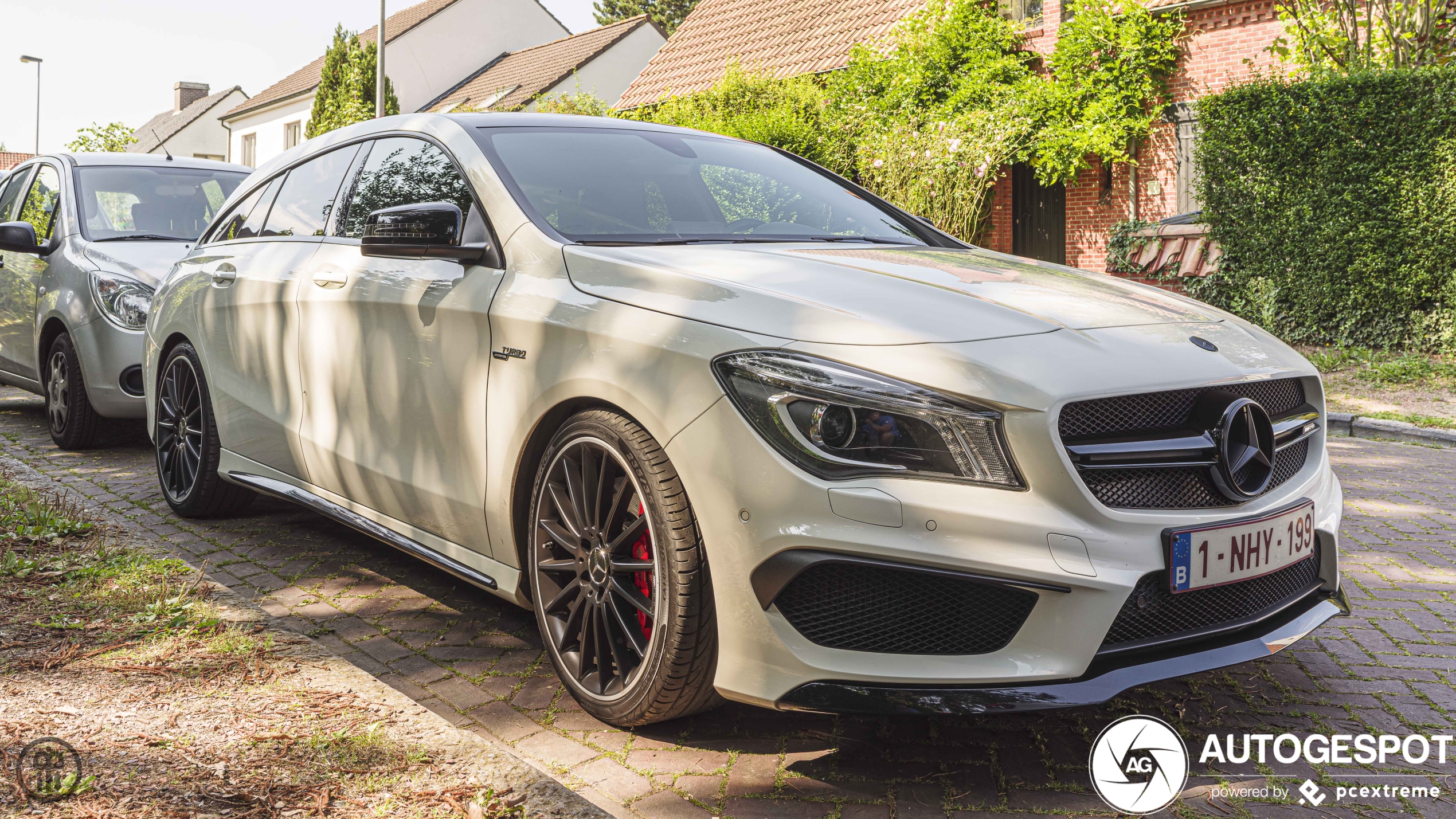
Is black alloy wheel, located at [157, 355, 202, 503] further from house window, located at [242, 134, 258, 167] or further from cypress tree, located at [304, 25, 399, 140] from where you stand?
house window, located at [242, 134, 258, 167]

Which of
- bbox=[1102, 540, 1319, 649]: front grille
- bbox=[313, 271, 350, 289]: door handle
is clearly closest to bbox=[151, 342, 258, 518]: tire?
bbox=[313, 271, 350, 289]: door handle

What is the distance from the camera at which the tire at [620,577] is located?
8.66 ft

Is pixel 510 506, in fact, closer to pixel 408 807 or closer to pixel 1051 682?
pixel 408 807

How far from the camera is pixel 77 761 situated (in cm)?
242

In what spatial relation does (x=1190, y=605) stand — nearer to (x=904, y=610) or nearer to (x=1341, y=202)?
(x=904, y=610)

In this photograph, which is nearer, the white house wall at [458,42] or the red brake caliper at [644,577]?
the red brake caliper at [644,577]

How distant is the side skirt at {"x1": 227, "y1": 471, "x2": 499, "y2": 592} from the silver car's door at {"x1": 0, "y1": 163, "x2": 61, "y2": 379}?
382 cm

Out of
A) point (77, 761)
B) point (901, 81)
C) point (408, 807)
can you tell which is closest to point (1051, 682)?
point (408, 807)

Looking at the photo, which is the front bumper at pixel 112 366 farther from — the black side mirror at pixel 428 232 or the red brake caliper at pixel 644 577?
the red brake caliper at pixel 644 577

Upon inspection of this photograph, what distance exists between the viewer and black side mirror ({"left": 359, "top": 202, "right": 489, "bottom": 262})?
11.1 feet

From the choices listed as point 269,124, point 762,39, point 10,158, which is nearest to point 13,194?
point 762,39

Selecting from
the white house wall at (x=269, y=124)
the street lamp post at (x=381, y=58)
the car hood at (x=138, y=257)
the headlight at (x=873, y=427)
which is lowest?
the headlight at (x=873, y=427)

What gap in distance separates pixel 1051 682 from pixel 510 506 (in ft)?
5.04

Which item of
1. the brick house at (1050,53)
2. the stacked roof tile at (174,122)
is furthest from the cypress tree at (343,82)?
the stacked roof tile at (174,122)
